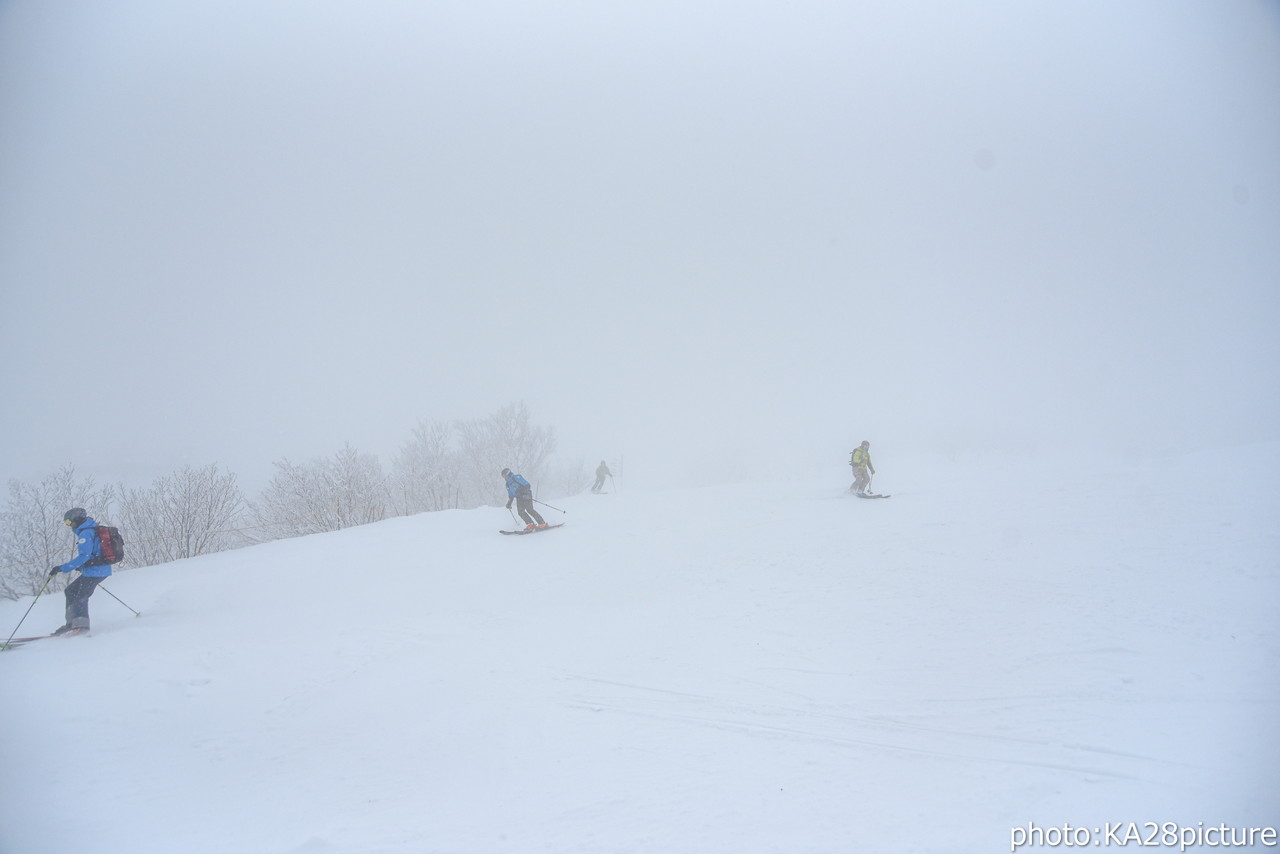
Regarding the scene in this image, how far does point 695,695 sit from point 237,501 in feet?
84.0

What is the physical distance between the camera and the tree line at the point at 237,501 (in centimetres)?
2134

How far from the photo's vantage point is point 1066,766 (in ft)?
16.6

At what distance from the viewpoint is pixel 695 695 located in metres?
6.92

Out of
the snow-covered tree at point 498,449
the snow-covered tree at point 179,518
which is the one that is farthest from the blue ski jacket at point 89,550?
the snow-covered tree at point 498,449

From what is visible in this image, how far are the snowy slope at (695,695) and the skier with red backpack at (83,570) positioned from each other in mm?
393

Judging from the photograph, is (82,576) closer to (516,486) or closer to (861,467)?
(516,486)

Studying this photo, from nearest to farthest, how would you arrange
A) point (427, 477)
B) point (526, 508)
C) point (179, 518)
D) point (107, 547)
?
1. point (107, 547)
2. point (526, 508)
3. point (179, 518)
4. point (427, 477)

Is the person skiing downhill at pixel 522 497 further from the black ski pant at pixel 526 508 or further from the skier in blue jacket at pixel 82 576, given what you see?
the skier in blue jacket at pixel 82 576

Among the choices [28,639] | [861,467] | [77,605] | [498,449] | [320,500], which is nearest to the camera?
[28,639]

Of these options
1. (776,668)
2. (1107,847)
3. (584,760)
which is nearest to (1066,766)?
(1107,847)

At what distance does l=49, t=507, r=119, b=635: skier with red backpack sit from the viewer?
8.66 m

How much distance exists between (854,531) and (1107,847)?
845 cm

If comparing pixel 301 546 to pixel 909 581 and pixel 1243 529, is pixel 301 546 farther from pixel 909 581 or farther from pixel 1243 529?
pixel 1243 529

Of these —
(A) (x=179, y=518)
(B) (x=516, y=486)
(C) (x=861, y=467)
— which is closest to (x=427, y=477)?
(A) (x=179, y=518)
